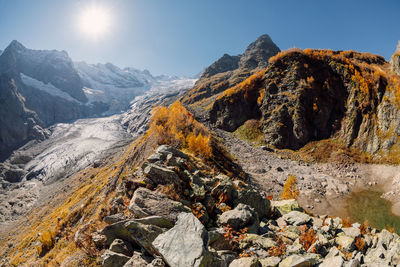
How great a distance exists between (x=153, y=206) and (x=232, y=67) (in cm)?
17521

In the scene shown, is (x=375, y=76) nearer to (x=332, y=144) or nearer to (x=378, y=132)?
(x=378, y=132)

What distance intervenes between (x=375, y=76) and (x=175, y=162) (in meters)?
48.8

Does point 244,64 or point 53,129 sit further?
point 53,129

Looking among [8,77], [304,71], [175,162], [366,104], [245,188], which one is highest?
[8,77]

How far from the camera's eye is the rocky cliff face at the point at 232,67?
111 meters

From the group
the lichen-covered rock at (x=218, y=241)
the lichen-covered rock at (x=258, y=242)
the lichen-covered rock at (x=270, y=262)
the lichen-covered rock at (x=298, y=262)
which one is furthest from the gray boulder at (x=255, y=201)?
the lichen-covered rock at (x=298, y=262)

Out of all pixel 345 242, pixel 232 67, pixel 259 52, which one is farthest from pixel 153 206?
pixel 232 67

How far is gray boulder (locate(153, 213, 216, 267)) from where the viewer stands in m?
5.15

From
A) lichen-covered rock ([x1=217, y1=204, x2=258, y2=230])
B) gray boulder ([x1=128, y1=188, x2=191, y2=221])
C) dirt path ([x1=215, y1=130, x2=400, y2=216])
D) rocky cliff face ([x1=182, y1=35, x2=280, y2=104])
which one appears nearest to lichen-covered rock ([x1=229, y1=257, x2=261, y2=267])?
lichen-covered rock ([x1=217, y1=204, x2=258, y2=230])

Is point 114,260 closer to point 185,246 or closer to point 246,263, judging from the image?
point 185,246

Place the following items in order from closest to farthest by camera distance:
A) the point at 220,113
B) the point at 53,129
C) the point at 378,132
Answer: the point at 378,132 < the point at 220,113 < the point at 53,129

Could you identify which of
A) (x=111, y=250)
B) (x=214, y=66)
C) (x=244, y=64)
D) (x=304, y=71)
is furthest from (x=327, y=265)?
(x=214, y=66)

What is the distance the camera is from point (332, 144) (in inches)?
1590

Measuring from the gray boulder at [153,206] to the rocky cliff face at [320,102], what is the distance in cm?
4140
